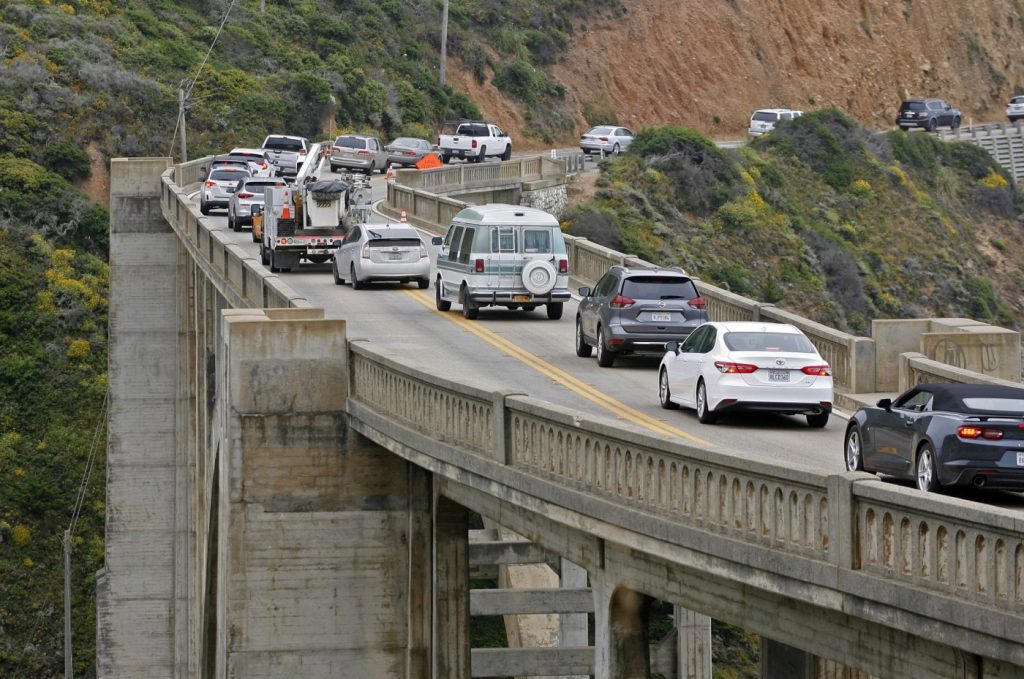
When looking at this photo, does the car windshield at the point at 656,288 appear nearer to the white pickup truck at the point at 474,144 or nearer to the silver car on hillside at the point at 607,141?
the white pickup truck at the point at 474,144

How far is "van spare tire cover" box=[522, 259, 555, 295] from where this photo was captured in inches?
1298

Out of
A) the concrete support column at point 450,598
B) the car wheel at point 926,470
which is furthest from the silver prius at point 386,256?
the car wheel at point 926,470

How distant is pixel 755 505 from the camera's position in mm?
12836

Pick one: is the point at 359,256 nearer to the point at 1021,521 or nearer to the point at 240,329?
the point at 240,329

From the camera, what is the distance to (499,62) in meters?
102

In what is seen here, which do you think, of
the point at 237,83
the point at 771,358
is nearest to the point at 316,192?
the point at 771,358

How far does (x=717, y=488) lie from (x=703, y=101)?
9368cm

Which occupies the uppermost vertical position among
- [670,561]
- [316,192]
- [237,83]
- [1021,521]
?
[237,83]

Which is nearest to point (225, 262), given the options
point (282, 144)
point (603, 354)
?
point (603, 354)

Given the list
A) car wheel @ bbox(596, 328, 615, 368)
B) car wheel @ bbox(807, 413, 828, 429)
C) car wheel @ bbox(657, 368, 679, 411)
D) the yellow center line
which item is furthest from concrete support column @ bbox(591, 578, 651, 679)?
car wheel @ bbox(596, 328, 615, 368)

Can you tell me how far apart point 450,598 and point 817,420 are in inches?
185

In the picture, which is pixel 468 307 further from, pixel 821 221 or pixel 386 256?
Result: pixel 821 221

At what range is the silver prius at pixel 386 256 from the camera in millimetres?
38594

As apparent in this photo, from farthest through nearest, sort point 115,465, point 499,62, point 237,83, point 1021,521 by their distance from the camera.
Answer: point 499,62
point 237,83
point 115,465
point 1021,521
